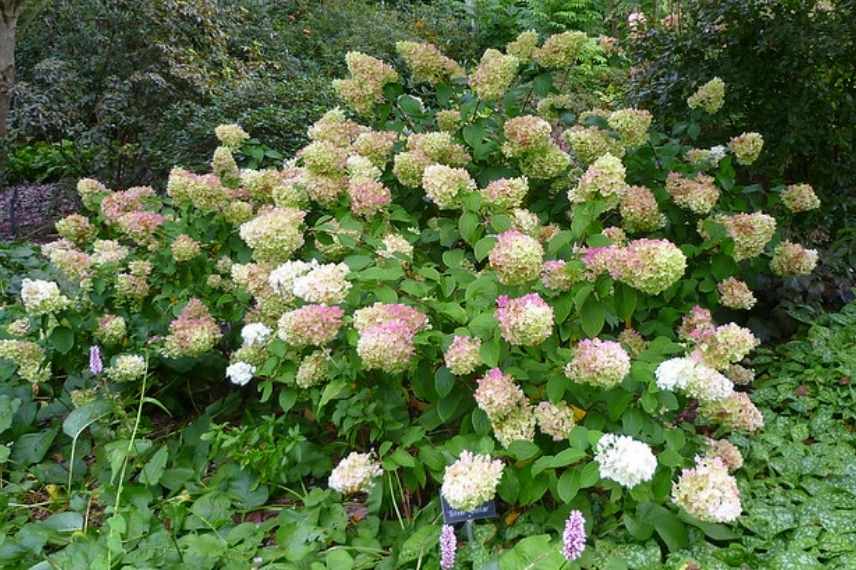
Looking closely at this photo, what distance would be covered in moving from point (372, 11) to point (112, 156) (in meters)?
5.65

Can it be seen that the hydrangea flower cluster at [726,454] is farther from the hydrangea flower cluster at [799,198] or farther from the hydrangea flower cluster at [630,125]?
the hydrangea flower cluster at [799,198]

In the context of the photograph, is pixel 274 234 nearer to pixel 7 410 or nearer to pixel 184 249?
pixel 184 249

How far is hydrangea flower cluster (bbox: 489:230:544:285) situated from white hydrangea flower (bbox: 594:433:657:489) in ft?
1.35

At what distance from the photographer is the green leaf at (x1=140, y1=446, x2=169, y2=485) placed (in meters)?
2.04

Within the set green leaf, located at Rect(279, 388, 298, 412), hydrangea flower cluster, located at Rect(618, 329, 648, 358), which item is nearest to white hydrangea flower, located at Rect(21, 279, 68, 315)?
green leaf, located at Rect(279, 388, 298, 412)

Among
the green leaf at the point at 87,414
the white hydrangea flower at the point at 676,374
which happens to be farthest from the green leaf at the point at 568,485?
the green leaf at the point at 87,414

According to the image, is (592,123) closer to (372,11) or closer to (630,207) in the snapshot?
(630,207)

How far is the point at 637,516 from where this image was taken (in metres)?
1.71

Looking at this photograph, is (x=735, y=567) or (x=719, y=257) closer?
(x=735, y=567)

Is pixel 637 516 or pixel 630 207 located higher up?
pixel 630 207

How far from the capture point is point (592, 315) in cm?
176

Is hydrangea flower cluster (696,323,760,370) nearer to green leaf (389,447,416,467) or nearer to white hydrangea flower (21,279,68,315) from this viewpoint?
green leaf (389,447,416,467)

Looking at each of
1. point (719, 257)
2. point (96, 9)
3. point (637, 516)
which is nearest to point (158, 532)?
point (637, 516)

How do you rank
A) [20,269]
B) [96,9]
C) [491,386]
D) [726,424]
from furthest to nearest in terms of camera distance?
[96,9] < [20,269] < [726,424] < [491,386]
